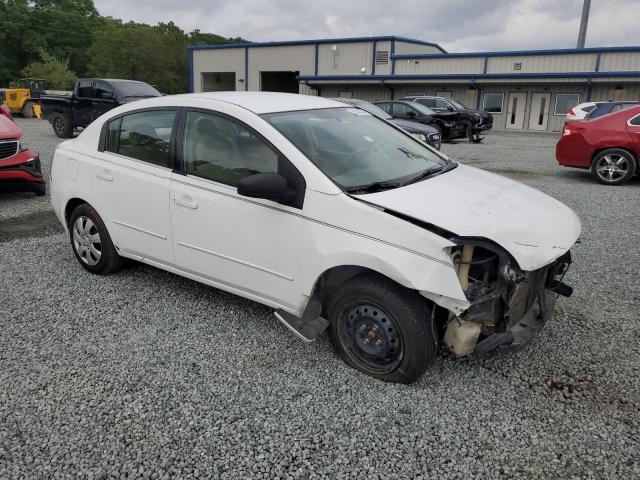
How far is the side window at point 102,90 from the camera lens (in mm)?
15000

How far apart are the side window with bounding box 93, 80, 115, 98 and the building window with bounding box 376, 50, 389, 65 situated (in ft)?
78.8

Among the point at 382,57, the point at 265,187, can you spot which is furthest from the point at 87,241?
the point at 382,57

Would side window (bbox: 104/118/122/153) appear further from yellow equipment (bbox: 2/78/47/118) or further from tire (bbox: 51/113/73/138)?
yellow equipment (bbox: 2/78/47/118)

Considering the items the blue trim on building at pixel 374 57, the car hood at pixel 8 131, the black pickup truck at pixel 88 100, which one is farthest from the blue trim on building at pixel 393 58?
the car hood at pixel 8 131

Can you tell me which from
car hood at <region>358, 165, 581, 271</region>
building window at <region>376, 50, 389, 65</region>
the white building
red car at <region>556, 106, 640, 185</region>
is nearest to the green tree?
the white building

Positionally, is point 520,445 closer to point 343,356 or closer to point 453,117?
point 343,356

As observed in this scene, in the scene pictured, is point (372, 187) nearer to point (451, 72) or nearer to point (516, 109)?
point (516, 109)

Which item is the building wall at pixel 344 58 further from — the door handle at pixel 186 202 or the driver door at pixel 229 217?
the door handle at pixel 186 202

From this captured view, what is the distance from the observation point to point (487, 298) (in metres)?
2.93

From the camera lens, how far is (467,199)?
3.27 metres

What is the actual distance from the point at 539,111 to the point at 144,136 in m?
30.1

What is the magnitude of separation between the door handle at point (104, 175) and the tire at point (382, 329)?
2249 mm

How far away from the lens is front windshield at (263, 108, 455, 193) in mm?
3424

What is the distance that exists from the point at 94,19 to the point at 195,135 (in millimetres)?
97696
